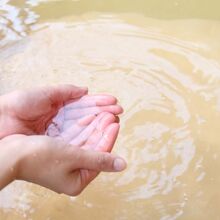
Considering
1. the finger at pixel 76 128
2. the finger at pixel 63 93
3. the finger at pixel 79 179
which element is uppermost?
the finger at pixel 63 93

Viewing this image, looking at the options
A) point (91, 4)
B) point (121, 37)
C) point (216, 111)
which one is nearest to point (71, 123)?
point (216, 111)

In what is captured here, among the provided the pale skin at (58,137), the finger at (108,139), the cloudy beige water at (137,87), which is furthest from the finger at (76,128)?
the cloudy beige water at (137,87)

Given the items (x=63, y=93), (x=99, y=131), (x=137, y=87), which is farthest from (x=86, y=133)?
(x=137, y=87)

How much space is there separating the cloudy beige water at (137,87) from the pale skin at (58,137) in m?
0.25

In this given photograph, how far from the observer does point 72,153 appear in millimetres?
1214

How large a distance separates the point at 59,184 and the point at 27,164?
0.10m

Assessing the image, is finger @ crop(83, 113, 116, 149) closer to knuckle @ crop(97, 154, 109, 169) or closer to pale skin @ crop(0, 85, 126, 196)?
pale skin @ crop(0, 85, 126, 196)

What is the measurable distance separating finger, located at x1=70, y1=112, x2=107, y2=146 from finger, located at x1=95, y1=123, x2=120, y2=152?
9cm

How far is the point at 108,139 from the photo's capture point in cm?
133

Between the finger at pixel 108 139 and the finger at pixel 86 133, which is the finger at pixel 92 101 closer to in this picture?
the finger at pixel 86 133

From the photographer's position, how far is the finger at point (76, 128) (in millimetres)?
1469

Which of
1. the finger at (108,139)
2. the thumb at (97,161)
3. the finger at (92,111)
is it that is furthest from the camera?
the finger at (92,111)

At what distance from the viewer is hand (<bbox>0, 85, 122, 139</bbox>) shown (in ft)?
4.87

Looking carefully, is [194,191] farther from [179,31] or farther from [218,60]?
[179,31]
